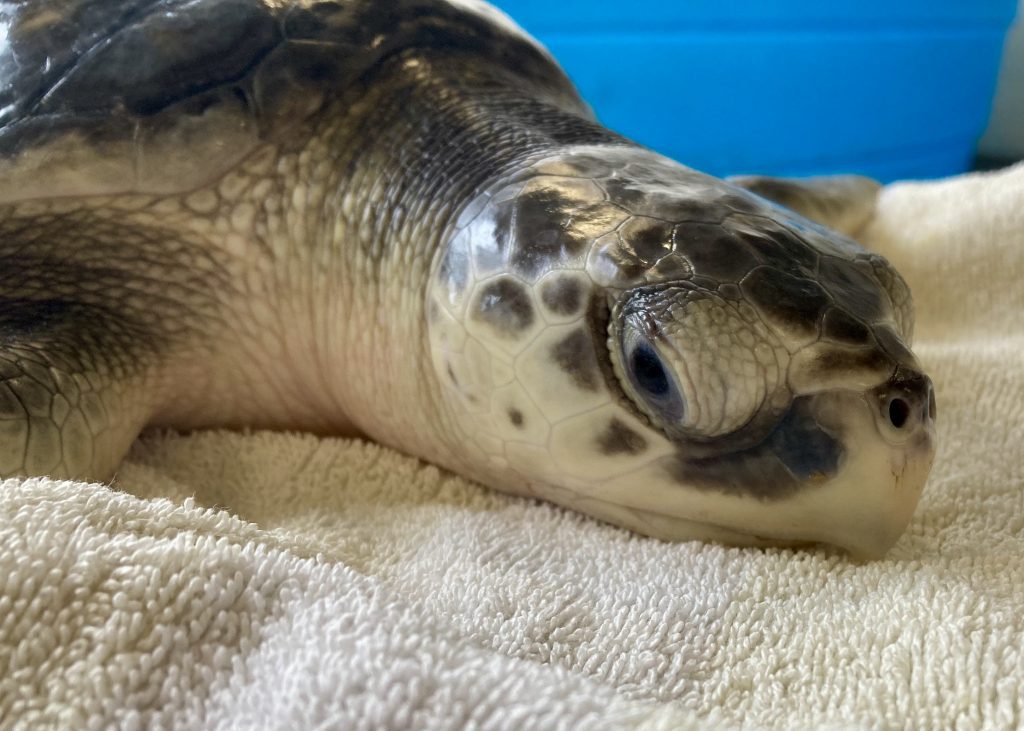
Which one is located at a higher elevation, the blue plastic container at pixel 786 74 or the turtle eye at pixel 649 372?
the turtle eye at pixel 649 372

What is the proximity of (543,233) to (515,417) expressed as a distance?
6.2 inches

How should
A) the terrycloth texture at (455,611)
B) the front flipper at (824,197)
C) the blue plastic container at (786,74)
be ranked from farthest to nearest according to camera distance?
1. the blue plastic container at (786,74)
2. the front flipper at (824,197)
3. the terrycloth texture at (455,611)

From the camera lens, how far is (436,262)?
77 centimetres

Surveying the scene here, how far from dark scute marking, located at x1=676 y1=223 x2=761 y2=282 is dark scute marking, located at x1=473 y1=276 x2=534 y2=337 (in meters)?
0.13

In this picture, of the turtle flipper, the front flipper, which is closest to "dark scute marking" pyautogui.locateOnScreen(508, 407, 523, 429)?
the turtle flipper

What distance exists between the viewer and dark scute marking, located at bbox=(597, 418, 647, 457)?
65cm

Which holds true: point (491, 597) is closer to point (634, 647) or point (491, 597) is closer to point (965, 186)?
point (634, 647)

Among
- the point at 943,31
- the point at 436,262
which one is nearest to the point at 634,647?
the point at 436,262

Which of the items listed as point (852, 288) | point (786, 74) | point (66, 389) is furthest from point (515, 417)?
point (786, 74)

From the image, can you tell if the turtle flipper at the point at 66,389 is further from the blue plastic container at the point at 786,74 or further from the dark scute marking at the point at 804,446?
the blue plastic container at the point at 786,74

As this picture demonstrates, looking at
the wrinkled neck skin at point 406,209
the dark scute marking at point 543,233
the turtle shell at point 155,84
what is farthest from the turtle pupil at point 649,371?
the turtle shell at point 155,84

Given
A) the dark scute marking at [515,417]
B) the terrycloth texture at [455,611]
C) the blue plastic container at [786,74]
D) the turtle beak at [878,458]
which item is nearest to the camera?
the terrycloth texture at [455,611]

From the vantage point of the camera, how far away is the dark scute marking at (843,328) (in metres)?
0.60

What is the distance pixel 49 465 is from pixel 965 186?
158 centimetres
